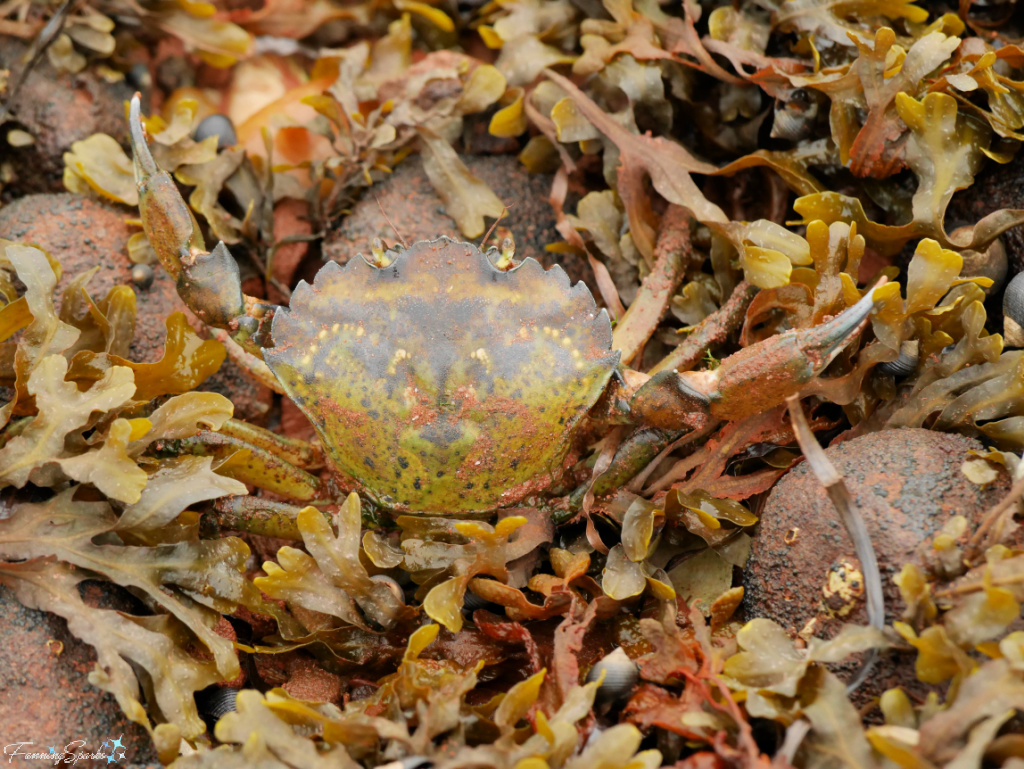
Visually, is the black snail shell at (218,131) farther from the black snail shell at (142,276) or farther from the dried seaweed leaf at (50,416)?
the dried seaweed leaf at (50,416)

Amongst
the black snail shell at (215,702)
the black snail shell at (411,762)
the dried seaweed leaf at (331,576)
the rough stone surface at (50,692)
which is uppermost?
the dried seaweed leaf at (331,576)

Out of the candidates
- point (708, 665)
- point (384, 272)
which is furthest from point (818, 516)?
point (384, 272)

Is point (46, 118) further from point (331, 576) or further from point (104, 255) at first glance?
point (331, 576)

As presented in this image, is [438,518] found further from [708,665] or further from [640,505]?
[708,665]

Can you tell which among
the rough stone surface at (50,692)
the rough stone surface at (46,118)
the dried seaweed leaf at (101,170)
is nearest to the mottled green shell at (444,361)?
the rough stone surface at (50,692)

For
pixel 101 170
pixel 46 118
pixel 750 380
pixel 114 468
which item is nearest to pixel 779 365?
pixel 750 380

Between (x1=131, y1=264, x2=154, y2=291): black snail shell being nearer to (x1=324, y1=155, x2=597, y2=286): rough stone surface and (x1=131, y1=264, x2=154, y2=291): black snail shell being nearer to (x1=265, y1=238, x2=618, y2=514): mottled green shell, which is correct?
(x1=324, y1=155, x2=597, y2=286): rough stone surface
